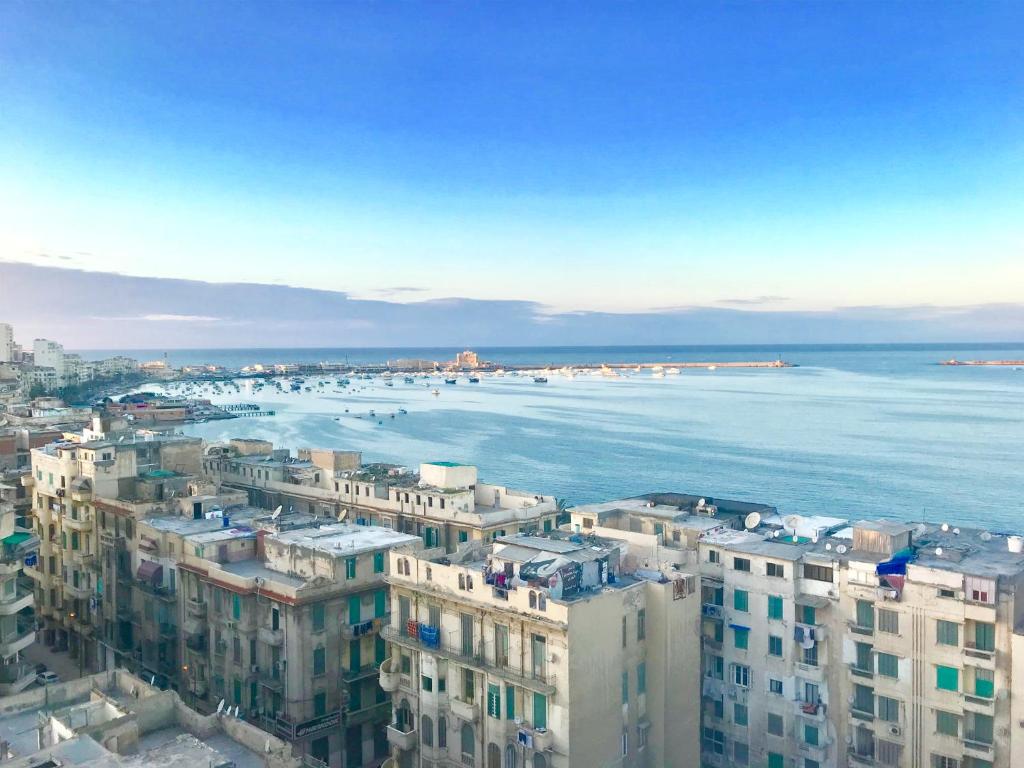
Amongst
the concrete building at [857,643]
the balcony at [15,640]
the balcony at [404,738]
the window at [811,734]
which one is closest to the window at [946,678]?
the concrete building at [857,643]

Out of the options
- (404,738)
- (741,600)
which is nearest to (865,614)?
(741,600)

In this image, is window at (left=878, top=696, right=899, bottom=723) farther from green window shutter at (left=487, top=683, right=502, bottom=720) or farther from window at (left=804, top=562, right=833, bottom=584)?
green window shutter at (left=487, top=683, right=502, bottom=720)

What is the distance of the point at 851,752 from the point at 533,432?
106 meters

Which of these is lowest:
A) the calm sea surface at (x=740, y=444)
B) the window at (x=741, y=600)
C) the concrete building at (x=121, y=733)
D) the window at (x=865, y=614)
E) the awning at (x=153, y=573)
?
the calm sea surface at (x=740, y=444)

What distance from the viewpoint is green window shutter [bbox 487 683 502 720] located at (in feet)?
82.4

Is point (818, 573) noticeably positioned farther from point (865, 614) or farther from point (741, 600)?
point (741, 600)

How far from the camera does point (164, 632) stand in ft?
116

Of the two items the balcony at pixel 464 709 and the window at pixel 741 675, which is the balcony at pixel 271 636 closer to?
the balcony at pixel 464 709

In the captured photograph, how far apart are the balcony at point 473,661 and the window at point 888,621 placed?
1073 centimetres

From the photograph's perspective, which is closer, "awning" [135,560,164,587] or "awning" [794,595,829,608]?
"awning" [794,595,829,608]

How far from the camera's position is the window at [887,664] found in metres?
25.8

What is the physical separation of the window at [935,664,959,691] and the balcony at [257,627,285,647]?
2150 cm

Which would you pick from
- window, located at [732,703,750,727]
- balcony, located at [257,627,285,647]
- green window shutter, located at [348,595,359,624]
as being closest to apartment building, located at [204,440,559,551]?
green window shutter, located at [348,595,359,624]

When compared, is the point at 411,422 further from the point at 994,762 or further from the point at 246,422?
the point at 994,762
